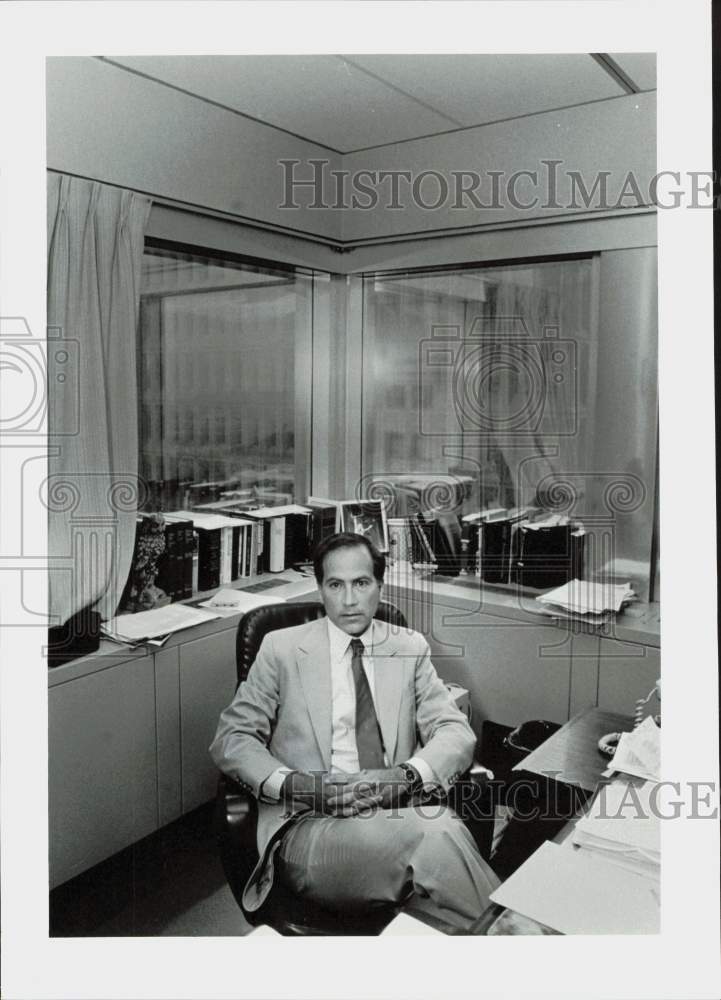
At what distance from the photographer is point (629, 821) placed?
1.15 m

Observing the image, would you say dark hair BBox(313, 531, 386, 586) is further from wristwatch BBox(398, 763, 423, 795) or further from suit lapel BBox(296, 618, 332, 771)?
wristwatch BBox(398, 763, 423, 795)

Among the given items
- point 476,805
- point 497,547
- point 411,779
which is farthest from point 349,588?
point 476,805

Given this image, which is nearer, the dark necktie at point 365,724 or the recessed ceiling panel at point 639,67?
the recessed ceiling panel at point 639,67

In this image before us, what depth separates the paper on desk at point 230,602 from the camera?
1.64 metres

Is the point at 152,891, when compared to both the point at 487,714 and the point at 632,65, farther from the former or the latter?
the point at 632,65

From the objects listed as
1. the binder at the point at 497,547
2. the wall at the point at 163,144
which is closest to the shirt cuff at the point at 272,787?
the binder at the point at 497,547

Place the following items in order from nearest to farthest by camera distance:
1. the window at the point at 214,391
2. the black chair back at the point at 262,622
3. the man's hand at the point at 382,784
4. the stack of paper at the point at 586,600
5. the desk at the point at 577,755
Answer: the desk at the point at 577,755 < the man's hand at the point at 382,784 < the black chair back at the point at 262,622 < the window at the point at 214,391 < the stack of paper at the point at 586,600

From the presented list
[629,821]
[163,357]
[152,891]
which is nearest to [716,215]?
[629,821]

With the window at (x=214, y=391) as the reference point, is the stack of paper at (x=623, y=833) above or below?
below

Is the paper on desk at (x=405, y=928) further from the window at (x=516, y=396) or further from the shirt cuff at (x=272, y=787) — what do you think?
the window at (x=516, y=396)

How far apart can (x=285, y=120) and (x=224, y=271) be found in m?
0.39

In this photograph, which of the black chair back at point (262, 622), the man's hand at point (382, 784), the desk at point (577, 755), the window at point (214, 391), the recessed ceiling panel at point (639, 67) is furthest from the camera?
the window at point (214, 391)

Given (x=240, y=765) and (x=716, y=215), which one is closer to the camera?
(x=716, y=215)

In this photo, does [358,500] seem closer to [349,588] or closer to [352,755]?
[349,588]
